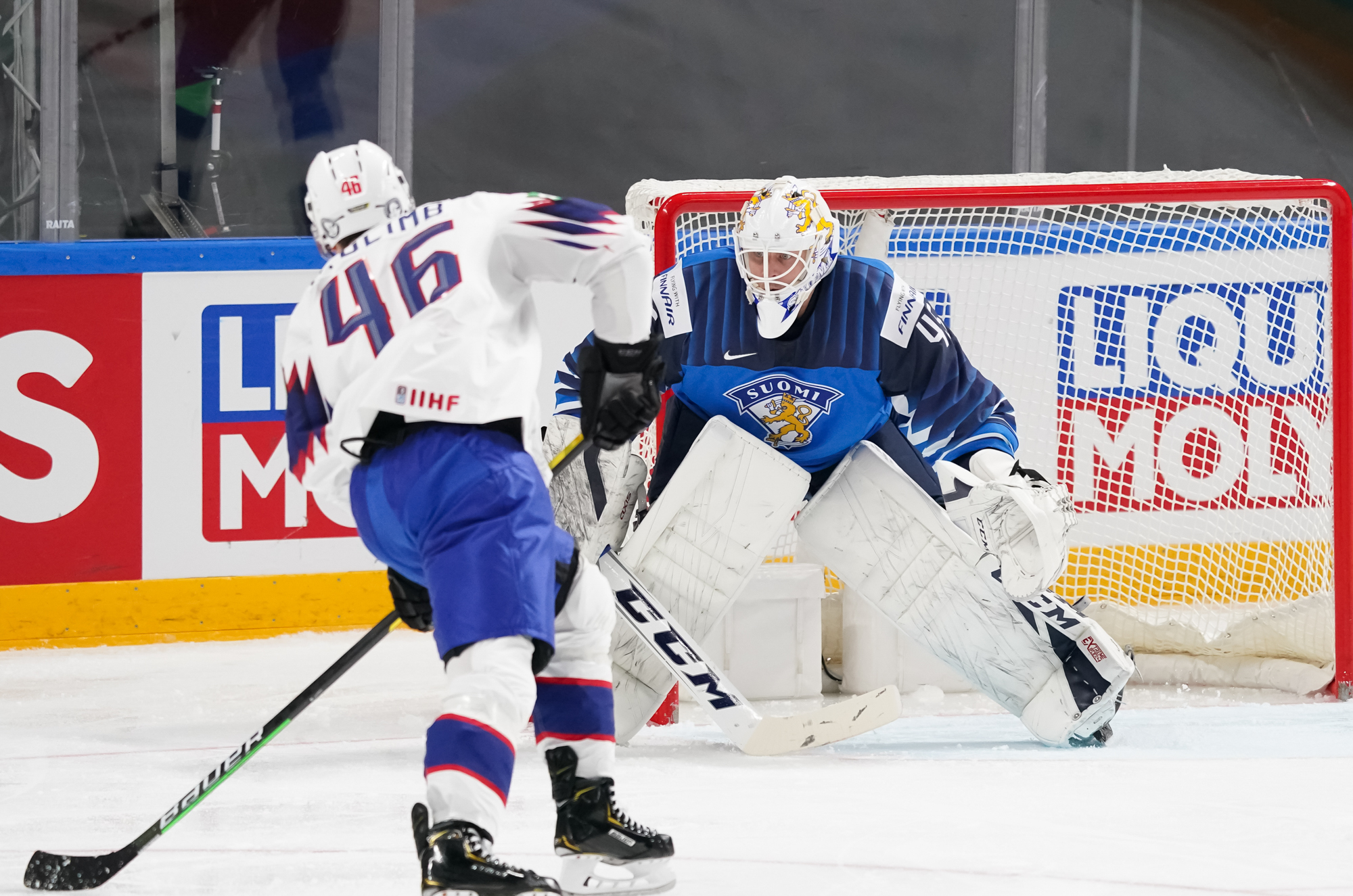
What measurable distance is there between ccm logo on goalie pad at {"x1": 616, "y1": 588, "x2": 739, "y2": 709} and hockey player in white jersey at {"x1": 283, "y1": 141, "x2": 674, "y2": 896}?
2.58 feet

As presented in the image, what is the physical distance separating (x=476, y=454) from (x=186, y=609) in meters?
2.55

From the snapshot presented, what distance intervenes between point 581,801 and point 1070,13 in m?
6.39

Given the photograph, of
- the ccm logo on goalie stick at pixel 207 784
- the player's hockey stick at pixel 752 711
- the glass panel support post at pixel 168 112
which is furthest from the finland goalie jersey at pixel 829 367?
the glass panel support post at pixel 168 112

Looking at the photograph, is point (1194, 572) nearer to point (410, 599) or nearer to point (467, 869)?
point (410, 599)

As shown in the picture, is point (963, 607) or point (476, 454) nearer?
point (476, 454)

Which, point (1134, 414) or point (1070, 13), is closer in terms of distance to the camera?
point (1134, 414)

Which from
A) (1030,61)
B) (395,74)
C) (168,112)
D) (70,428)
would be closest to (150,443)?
(70,428)

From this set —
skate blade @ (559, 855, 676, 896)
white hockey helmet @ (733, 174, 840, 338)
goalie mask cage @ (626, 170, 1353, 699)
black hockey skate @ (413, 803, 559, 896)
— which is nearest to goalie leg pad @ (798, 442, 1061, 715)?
white hockey helmet @ (733, 174, 840, 338)

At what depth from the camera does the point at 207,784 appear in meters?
2.38

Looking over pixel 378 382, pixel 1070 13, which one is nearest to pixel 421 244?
pixel 378 382

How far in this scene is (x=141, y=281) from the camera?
4207mm

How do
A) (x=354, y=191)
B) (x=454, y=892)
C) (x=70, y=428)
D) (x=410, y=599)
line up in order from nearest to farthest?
(x=454, y=892)
(x=354, y=191)
(x=410, y=599)
(x=70, y=428)

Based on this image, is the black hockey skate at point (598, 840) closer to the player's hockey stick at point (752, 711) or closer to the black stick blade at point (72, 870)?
the black stick blade at point (72, 870)

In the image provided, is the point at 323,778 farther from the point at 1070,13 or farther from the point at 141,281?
the point at 1070,13
